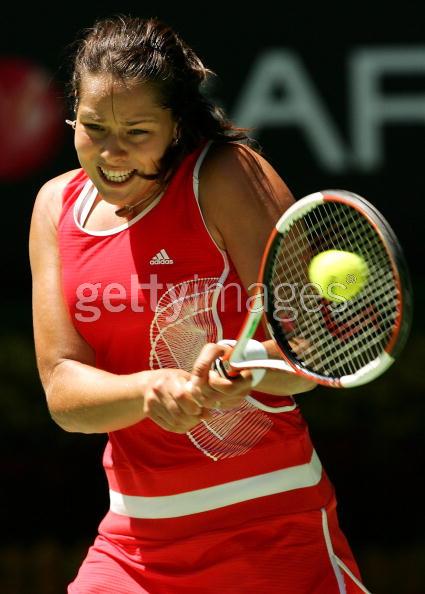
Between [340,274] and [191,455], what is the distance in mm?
706

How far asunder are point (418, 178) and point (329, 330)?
305 centimetres

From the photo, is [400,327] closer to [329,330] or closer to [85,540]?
[329,330]

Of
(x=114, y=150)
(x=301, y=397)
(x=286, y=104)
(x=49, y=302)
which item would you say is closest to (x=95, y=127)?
(x=114, y=150)

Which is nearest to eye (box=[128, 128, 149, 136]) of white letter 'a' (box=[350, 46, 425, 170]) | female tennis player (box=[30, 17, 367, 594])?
female tennis player (box=[30, 17, 367, 594])

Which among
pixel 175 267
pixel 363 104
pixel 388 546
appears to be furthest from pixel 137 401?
pixel 388 546

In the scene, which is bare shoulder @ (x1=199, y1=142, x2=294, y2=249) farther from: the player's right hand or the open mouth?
the player's right hand

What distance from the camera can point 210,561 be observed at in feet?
10.5

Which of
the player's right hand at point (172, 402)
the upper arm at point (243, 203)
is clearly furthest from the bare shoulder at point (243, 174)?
the player's right hand at point (172, 402)

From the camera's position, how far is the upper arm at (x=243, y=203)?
10.1 feet

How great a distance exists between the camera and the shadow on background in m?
5.81

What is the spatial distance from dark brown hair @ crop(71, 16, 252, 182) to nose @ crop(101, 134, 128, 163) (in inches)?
4.8

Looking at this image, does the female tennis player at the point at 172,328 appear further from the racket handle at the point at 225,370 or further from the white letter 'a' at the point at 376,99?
the white letter 'a' at the point at 376,99

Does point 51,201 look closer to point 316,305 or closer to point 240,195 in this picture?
point 240,195

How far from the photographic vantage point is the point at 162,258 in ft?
10.5
